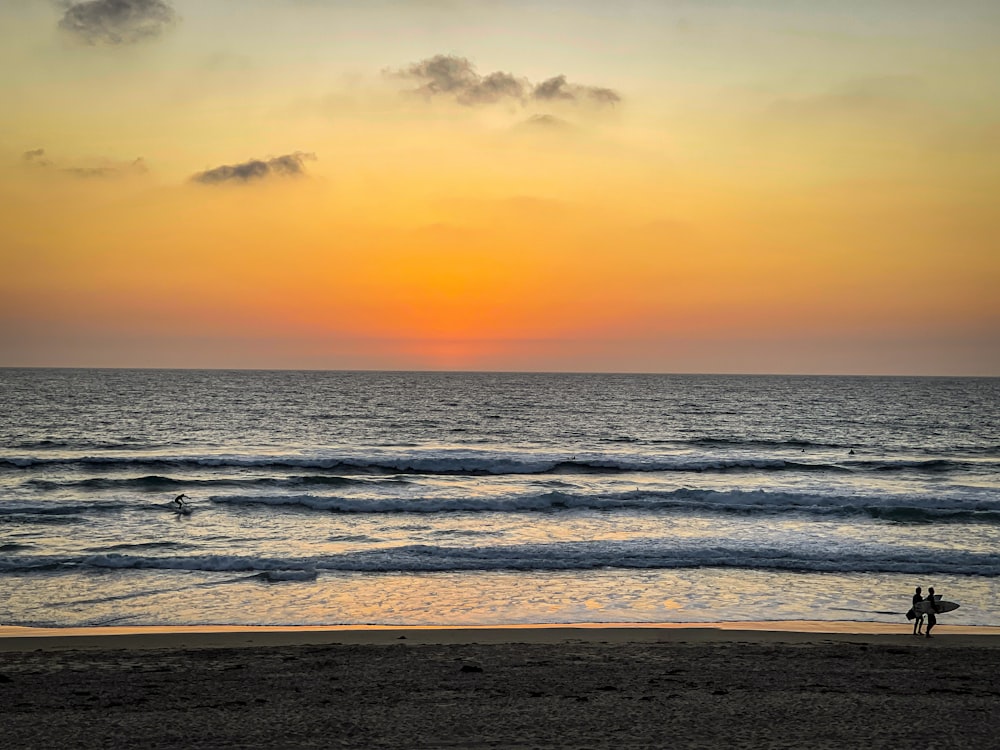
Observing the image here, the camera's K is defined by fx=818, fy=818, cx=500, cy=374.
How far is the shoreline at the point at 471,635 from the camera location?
500 inches

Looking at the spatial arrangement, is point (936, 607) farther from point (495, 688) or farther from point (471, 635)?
point (495, 688)

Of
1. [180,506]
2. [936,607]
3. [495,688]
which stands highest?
[936,607]

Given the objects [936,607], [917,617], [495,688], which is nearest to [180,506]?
[495,688]

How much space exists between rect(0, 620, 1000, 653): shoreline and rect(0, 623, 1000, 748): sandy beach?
7cm

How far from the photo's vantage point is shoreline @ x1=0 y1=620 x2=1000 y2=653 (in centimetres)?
1270

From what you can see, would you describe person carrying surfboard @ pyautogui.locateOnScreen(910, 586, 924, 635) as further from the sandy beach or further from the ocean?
the ocean

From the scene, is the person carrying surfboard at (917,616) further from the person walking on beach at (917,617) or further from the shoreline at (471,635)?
the shoreline at (471,635)

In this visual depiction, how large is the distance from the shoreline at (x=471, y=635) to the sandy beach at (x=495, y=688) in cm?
7

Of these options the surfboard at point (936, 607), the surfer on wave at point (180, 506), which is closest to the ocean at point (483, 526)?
the surfer on wave at point (180, 506)

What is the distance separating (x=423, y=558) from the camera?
64.4 feet

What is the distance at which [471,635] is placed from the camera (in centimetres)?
1333

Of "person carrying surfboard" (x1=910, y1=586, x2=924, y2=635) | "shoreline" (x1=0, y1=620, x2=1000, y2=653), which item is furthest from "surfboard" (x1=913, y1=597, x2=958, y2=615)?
"shoreline" (x1=0, y1=620, x2=1000, y2=653)

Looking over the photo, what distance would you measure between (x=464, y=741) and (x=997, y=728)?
574cm

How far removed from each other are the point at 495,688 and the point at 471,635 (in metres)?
3.15
